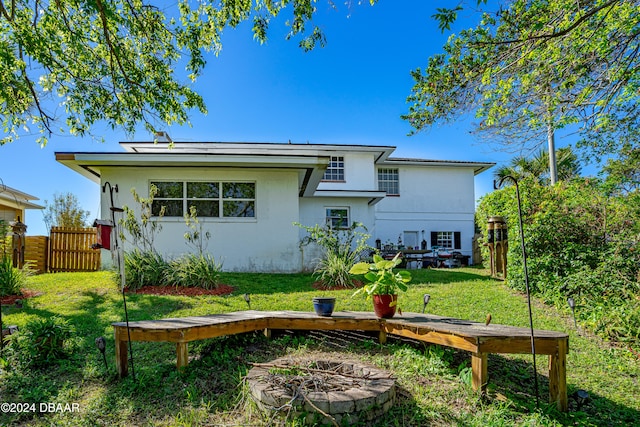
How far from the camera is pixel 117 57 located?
244 inches

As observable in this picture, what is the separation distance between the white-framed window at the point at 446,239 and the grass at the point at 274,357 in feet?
39.3

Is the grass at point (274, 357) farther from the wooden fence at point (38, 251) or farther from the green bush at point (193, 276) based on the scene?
the wooden fence at point (38, 251)

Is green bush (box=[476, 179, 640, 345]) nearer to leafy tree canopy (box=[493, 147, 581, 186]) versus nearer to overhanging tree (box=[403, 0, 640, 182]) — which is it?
overhanging tree (box=[403, 0, 640, 182])

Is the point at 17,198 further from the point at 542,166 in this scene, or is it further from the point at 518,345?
the point at 542,166

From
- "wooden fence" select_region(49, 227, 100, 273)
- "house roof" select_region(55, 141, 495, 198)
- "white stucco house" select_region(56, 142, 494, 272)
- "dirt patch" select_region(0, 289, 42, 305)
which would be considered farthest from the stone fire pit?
"wooden fence" select_region(49, 227, 100, 273)

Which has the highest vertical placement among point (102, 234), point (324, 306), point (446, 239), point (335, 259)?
point (102, 234)

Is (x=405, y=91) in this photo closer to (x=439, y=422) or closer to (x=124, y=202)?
(x=439, y=422)

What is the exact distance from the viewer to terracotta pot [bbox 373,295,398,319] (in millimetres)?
3977

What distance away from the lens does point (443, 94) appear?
18.2 ft

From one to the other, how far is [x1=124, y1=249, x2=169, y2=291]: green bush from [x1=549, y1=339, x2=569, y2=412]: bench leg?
7130mm

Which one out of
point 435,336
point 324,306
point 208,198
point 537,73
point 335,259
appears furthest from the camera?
point 208,198

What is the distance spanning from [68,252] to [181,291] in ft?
17.2

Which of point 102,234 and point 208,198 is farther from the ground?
point 208,198

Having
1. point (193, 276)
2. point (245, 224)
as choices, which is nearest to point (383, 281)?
point (193, 276)
